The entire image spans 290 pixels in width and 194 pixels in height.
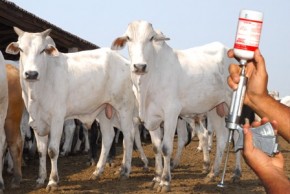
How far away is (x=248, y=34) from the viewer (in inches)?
122

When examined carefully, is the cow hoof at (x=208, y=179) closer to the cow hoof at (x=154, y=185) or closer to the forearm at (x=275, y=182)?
the cow hoof at (x=154, y=185)

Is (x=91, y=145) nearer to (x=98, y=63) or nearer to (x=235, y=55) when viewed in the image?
(x=98, y=63)

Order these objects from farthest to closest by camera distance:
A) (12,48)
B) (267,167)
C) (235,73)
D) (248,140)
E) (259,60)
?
1. (12,48)
2. (235,73)
3. (259,60)
4. (248,140)
5. (267,167)

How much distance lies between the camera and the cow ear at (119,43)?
7974mm

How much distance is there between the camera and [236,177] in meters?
9.00

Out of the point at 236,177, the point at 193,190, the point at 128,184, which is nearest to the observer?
the point at 193,190

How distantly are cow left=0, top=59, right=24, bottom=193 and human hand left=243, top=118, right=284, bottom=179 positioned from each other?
557 cm

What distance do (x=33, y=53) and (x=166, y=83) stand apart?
211 cm

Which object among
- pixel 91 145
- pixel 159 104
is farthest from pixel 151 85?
pixel 91 145

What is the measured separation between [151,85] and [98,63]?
5.14 feet

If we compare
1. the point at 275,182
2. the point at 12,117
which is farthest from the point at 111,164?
the point at 275,182

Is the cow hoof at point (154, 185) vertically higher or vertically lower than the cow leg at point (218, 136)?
lower

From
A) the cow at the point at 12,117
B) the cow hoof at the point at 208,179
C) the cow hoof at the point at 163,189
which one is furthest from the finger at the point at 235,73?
the cow hoof at the point at 208,179

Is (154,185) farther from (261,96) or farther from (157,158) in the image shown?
(261,96)
